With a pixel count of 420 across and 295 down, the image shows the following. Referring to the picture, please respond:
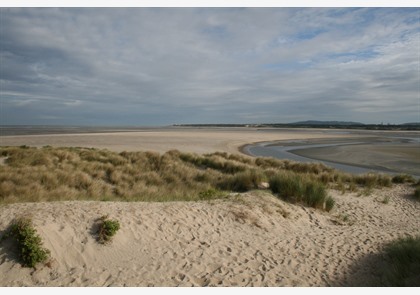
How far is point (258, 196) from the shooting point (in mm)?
10312

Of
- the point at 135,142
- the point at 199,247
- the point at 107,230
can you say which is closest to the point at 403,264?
the point at 199,247

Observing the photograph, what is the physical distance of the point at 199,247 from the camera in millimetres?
7059

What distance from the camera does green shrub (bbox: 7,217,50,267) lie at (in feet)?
19.1

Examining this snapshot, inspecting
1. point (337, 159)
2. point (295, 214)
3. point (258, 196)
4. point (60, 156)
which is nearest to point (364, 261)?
point (295, 214)

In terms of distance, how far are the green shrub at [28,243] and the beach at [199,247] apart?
14cm

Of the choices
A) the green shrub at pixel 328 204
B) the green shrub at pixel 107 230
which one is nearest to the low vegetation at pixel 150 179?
the green shrub at pixel 328 204

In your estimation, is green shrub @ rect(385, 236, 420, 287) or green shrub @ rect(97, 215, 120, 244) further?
green shrub @ rect(97, 215, 120, 244)

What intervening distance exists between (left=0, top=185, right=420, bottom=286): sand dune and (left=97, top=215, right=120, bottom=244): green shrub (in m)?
0.14

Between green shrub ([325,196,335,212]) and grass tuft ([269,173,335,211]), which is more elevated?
grass tuft ([269,173,335,211])

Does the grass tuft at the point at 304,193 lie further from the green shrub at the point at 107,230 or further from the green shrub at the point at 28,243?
the green shrub at the point at 28,243

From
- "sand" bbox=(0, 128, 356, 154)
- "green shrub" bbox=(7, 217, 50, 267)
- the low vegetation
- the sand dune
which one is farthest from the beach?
"sand" bbox=(0, 128, 356, 154)

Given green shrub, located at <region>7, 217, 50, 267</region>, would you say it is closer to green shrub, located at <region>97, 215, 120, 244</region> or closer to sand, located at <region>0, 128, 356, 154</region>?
green shrub, located at <region>97, 215, 120, 244</region>

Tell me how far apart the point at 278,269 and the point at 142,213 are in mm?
3268
